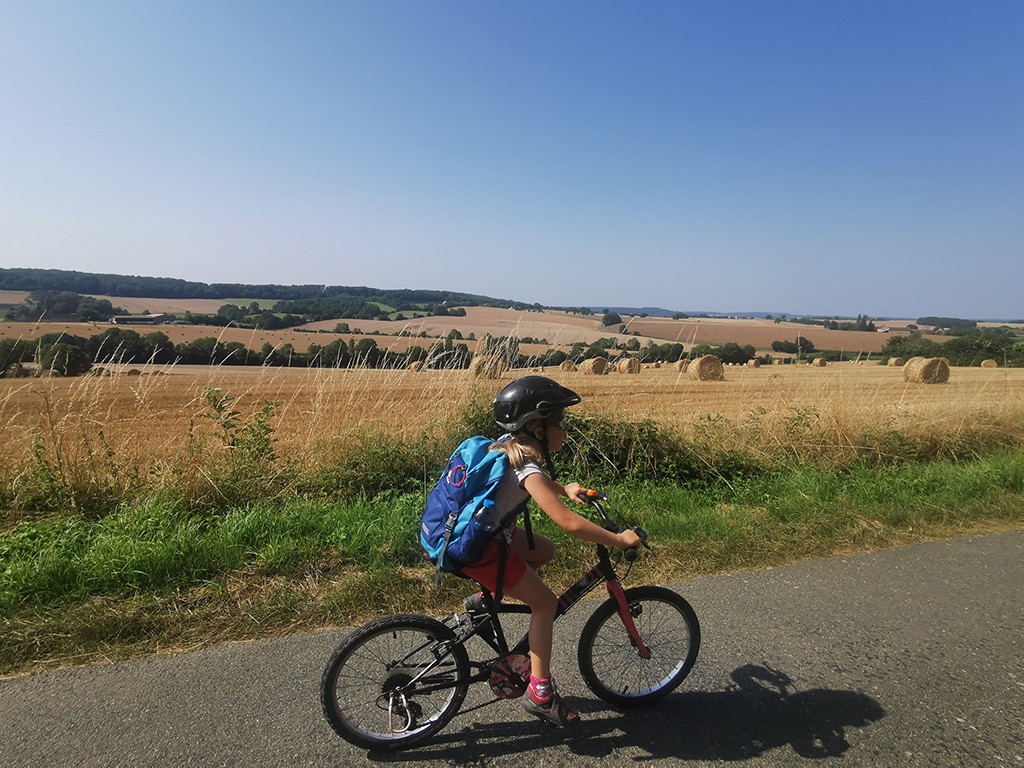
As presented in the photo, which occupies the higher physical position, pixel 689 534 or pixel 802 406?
pixel 802 406

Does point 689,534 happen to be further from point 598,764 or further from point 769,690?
point 598,764

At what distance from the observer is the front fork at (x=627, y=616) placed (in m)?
2.42

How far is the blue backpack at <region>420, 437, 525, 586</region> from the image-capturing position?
2.09 m

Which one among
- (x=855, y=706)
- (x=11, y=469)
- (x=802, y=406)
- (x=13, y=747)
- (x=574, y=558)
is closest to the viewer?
(x=13, y=747)

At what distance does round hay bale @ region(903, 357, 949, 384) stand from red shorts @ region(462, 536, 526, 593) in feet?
75.3

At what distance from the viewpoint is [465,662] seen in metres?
2.38

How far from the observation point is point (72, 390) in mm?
5215

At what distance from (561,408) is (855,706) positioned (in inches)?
80.4

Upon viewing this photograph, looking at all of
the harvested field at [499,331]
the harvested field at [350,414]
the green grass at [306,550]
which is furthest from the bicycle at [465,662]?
the harvested field at [499,331]

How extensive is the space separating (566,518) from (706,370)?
20594mm

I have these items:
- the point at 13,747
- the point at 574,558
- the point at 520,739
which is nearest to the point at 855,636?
the point at 574,558

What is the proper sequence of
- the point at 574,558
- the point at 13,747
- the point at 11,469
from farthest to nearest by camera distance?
the point at 11,469 < the point at 574,558 < the point at 13,747

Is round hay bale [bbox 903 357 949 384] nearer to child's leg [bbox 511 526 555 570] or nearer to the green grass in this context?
the green grass

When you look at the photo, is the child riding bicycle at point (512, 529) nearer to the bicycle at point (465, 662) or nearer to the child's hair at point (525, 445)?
the child's hair at point (525, 445)
